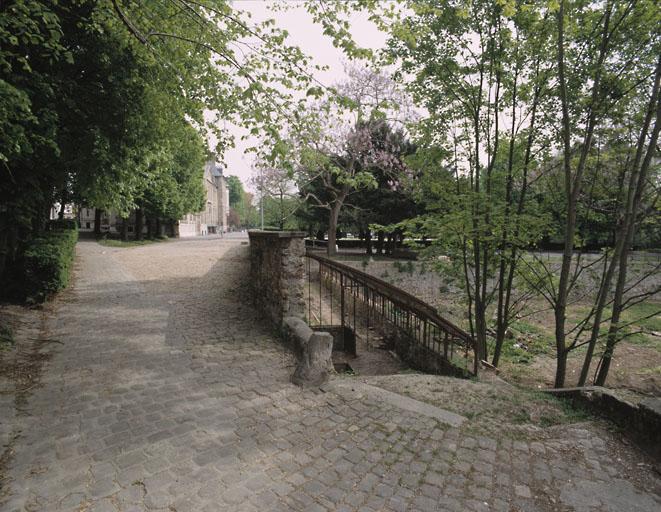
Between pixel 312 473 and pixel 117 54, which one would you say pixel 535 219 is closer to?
pixel 312 473

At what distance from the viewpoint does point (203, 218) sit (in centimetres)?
6512

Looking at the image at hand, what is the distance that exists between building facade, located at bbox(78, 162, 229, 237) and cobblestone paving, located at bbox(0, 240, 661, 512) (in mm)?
35754

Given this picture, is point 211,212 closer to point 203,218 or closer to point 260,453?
point 203,218

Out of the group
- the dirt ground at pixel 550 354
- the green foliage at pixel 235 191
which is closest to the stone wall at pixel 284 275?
the dirt ground at pixel 550 354

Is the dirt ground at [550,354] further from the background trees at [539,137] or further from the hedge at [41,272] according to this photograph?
the hedge at [41,272]

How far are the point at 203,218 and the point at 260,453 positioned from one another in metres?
66.9

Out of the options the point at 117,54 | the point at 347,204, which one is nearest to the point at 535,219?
the point at 117,54

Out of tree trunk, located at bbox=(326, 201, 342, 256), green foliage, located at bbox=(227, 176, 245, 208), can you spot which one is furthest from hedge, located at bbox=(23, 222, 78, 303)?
green foliage, located at bbox=(227, 176, 245, 208)

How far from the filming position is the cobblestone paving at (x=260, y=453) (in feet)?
7.77

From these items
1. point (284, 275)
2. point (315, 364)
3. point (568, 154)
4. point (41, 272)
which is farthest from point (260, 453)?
point (41, 272)

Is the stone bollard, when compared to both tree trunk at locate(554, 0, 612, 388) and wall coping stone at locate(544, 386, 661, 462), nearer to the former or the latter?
wall coping stone at locate(544, 386, 661, 462)

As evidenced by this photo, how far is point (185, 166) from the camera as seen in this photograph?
30.2 m

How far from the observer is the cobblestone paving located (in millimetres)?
2369

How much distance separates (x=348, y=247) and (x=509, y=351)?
83.9ft
